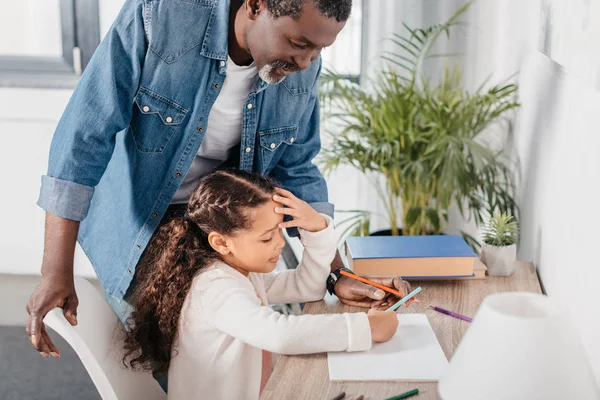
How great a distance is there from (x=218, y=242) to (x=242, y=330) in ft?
0.72

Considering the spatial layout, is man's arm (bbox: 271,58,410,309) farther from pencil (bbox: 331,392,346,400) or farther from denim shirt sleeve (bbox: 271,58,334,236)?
pencil (bbox: 331,392,346,400)

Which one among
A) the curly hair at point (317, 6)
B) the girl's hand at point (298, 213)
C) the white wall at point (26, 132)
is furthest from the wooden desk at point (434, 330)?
the white wall at point (26, 132)

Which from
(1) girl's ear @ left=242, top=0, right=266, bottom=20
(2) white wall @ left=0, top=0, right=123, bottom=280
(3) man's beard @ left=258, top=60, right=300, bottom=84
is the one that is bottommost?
(2) white wall @ left=0, top=0, right=123, bottom=280

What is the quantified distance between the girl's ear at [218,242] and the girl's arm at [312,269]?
17cm

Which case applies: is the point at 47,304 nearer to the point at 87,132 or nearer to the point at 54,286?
the point at 54,286

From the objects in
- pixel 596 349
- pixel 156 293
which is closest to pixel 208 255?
pixel 156 293

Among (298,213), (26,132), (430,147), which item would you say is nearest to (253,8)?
(298,213)

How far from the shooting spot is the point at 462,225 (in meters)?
2.91

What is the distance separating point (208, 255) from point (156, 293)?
0.39 feet

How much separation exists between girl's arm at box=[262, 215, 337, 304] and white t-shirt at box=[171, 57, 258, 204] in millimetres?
244

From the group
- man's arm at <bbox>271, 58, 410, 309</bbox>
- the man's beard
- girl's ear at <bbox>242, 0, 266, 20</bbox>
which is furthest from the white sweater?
girl's ear at <bbox>242, 0, 266, 20</bbox>

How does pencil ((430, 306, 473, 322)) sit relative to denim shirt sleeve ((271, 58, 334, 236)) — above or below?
below

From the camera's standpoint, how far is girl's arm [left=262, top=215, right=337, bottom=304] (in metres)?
1.52

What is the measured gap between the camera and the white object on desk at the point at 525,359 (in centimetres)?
76
